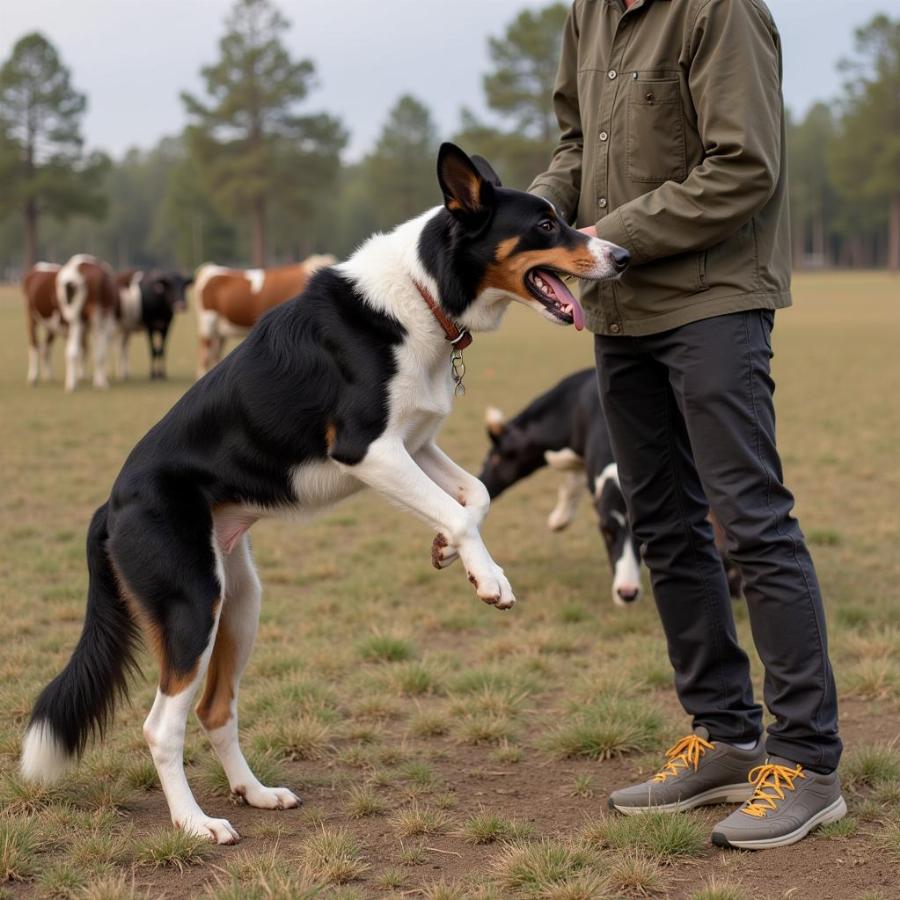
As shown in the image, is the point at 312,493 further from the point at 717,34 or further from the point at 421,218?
the point at 717,34

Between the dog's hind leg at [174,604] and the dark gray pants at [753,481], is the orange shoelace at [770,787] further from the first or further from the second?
the dog's hind leg at [174,604]

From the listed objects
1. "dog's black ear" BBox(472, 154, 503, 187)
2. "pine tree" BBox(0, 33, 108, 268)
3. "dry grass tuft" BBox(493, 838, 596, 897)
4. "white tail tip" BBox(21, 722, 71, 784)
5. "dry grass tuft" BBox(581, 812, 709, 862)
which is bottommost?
"dry grass tuft" BBox(581, 812, 709, 862)

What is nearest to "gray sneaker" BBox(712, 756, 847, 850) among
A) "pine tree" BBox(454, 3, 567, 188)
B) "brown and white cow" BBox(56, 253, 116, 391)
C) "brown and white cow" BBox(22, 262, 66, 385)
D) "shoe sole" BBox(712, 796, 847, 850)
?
"shoe sole" BBox(712, 796, 847, 850)

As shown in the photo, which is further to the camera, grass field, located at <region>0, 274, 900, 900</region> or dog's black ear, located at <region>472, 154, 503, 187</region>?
dog's black ear, located at <region>472, 154, 503, 187</region>

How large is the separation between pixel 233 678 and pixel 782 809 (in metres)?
1.81

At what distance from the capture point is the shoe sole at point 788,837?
11.4 feet

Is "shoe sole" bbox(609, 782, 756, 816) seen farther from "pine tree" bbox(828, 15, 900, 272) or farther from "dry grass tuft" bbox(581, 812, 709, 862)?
"pine tree" bbox(828, 15, 900, 272)

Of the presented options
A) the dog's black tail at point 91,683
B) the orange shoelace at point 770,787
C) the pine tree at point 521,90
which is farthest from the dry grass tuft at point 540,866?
the pine tree at point 521,90

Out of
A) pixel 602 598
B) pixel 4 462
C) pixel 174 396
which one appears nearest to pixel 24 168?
pixel 174 396

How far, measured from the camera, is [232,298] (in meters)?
18.2

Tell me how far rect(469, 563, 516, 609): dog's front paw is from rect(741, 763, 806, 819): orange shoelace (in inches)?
41.0

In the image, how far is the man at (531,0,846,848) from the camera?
3.41m

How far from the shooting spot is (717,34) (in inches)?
133

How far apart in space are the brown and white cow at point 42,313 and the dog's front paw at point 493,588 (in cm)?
1548
